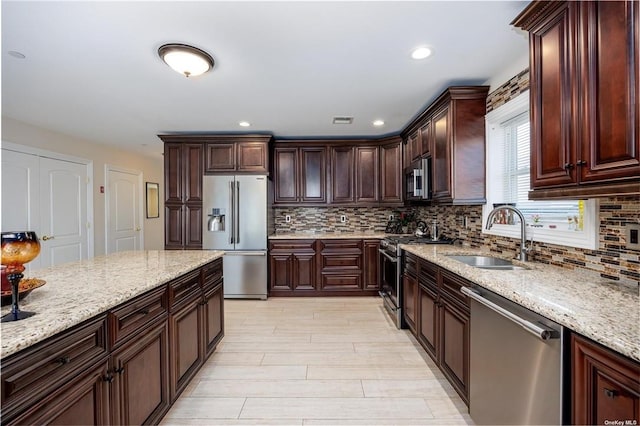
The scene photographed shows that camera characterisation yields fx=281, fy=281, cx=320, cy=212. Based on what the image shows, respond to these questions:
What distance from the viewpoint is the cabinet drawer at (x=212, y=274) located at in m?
2.24

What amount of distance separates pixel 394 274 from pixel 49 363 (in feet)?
9.36

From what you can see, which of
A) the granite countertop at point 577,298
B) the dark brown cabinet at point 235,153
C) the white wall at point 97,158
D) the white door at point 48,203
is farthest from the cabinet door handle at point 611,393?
the white wall at point 97,158

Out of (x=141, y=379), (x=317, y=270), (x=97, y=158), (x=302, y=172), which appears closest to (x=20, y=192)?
(x=97, y=158)

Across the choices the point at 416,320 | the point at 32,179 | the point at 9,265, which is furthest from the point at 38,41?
the point at 416,320

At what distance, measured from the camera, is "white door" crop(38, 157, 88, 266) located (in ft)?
12.8

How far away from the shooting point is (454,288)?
1.88 m

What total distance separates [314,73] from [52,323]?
2.26 m

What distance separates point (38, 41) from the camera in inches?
73.9

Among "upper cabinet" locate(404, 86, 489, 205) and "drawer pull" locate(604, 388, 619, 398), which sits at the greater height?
"upper cabinet" locate(404, 86, 489, 205)

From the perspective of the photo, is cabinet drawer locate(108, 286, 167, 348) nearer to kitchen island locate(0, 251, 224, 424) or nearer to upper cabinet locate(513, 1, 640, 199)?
kitchen island locate(0, 251, 224, 424)

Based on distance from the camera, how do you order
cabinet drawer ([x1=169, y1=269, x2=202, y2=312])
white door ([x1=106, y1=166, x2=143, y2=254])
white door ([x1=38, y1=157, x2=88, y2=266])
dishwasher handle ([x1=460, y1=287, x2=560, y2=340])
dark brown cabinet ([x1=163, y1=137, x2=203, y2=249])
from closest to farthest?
1. dishwasher handle ([x1=460, y1=287, x2=560, y2=340])
2. cabinet drawer ([x1=169, y1=269, x2=202, y2=312])
3. white door ([x1=38, y1=157, x2=88, y2=266])
4. dark brown cabinet ([x1=163, y1=137, x2=203, y2=249])
5. white door ([x1=106, y1=166, x2=143, y2=254])

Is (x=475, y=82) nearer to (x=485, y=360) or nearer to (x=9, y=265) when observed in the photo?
(x=485, y=360)

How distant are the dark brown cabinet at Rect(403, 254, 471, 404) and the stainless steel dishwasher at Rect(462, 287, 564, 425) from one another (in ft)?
0.44

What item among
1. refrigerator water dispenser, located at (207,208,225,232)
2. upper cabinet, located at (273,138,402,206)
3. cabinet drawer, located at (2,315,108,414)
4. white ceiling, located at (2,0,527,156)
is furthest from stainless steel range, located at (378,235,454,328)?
cabinet drawer, located at (2,315,108,414)
